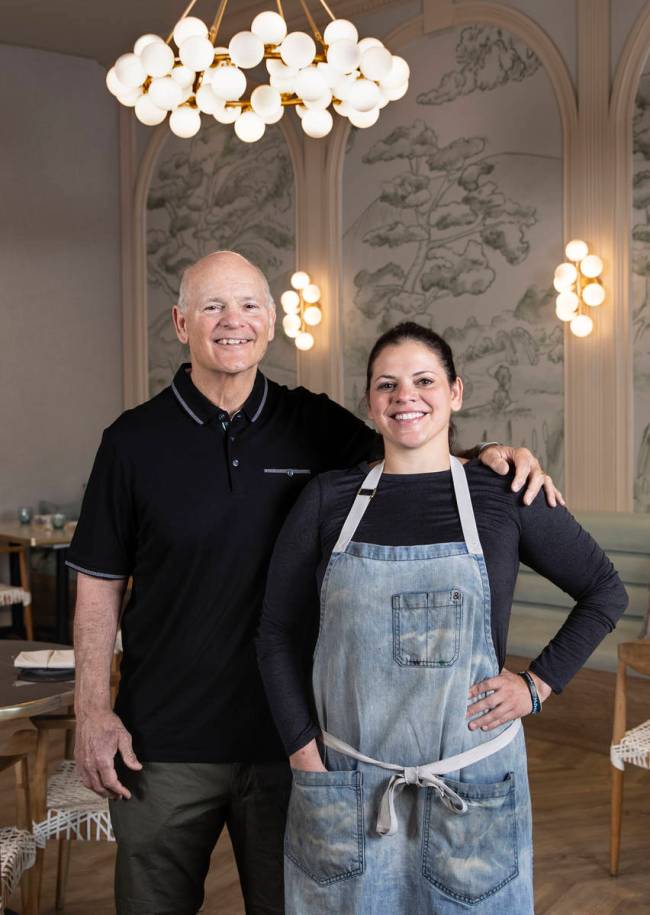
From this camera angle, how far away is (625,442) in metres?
5.57

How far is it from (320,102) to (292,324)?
3160 millimetres

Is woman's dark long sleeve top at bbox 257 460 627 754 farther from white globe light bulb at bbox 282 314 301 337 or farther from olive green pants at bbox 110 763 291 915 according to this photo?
white globe light bulb at bbox 282 314 301 337

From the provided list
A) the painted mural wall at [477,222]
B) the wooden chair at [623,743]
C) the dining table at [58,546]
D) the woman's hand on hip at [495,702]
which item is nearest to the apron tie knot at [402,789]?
the woman's hand on hip at [495,702]

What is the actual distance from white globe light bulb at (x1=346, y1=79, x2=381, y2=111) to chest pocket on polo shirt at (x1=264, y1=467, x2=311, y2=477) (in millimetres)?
2330

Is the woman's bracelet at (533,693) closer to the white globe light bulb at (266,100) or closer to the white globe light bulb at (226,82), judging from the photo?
the white globe light bulb at (226,82)

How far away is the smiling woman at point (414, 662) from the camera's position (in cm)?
170

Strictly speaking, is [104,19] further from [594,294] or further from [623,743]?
[623,743]

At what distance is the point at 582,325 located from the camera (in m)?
5.58

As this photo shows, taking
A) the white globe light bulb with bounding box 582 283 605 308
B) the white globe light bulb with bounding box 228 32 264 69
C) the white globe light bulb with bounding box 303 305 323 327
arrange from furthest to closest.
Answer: the white globe light bulb with bounding box 303 305 323 327 → the white globe light bulb with bounding box 582 283 605 308 → the white globe light bulb with bounding box 228 32 264 69

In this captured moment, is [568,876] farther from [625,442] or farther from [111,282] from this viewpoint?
[111,282]

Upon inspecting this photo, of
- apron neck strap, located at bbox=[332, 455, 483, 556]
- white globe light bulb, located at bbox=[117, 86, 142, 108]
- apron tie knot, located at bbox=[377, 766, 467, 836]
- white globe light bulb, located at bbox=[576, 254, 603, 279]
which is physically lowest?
apron tie knot, located at bbox=[377, 766, 467, 836]


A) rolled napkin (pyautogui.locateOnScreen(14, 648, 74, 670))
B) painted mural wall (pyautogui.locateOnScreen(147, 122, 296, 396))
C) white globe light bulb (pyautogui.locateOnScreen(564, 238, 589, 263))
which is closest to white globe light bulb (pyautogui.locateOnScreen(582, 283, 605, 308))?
white globe light bulb (pyautogui.locateOnScreen(564, 238, 589, 263))

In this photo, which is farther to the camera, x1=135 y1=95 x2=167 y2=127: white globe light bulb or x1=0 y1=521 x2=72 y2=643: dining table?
x1=0 y1=521 x2=72 y2=643: dining table

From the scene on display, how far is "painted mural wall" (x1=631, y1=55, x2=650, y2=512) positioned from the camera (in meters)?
5.39
